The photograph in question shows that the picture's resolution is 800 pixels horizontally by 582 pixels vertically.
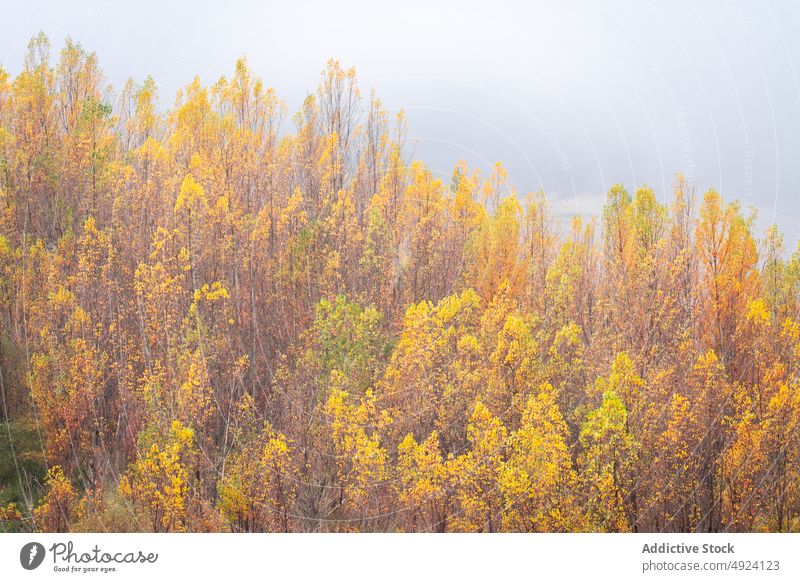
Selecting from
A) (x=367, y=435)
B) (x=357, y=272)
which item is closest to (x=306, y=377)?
(x=367, y=435)

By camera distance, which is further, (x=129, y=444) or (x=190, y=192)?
(x=190, y=192)

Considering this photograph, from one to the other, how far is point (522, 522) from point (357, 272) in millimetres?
7543

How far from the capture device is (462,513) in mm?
10227

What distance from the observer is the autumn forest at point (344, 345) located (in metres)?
10.6

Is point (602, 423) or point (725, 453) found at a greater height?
point (602, 423)

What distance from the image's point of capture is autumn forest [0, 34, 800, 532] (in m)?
10.6
